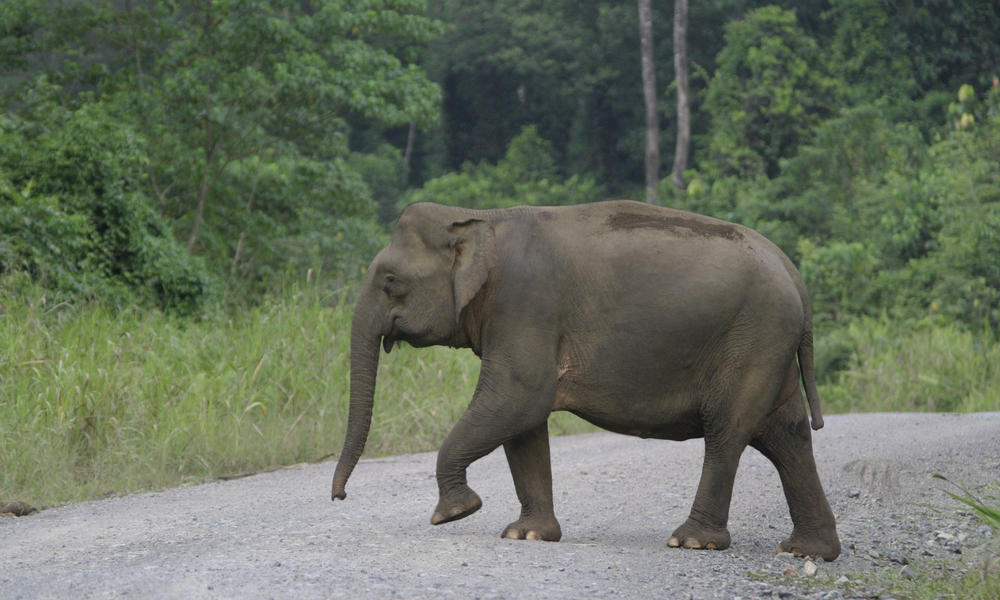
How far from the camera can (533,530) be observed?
6586 mm

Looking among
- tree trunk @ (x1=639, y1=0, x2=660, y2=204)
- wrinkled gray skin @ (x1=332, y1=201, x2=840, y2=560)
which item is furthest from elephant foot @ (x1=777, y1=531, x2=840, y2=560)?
tree trunk @ (x1=639, y1=0, x2=660, y2=204)

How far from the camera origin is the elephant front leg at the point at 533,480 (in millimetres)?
6637

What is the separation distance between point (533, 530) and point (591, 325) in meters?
1.09

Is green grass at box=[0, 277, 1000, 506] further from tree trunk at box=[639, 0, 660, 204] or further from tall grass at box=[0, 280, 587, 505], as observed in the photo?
tree trunk at box=[639, 0, 660, 204]

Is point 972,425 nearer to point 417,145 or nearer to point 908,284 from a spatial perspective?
point 908,284

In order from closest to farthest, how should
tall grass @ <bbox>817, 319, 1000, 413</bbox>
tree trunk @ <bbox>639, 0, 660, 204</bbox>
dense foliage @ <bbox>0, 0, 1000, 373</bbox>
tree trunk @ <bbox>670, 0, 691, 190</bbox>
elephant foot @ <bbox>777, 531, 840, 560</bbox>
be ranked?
elephant foot @ <bbox>777, 531, 840, 560</bbox>
dense foliage @ <bbox>0, 0, 1000, 373</bbox>
tall grass @ <bbox>817, 319, 1000, 413</bbox>
tree trunk @ <bbox>670, 0, 691, 190</bbox>
tree trunk @ <bbox>639, 0, 660, 204</bbox>

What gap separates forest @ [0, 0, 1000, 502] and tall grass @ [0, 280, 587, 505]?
3cm

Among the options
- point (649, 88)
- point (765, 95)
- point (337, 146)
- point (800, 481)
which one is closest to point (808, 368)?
point (800, 481)

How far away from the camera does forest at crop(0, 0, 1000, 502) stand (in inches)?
420

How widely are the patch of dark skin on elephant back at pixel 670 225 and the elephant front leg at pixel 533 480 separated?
3.61 ft

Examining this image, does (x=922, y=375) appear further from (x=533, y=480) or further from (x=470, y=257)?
(x=470, y=257)

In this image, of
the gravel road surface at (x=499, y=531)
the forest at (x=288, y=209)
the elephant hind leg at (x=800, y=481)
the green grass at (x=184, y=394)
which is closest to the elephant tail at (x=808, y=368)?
the elephant hind leg at (x=800, y=481)

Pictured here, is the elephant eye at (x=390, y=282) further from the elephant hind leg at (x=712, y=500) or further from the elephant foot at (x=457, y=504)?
the elephant hind leg at (x=712, y=500)

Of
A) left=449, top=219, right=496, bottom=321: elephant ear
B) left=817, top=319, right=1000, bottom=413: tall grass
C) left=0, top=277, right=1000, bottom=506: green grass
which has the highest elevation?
left=449, top=219, right=496, bottom=321: elephant ear
